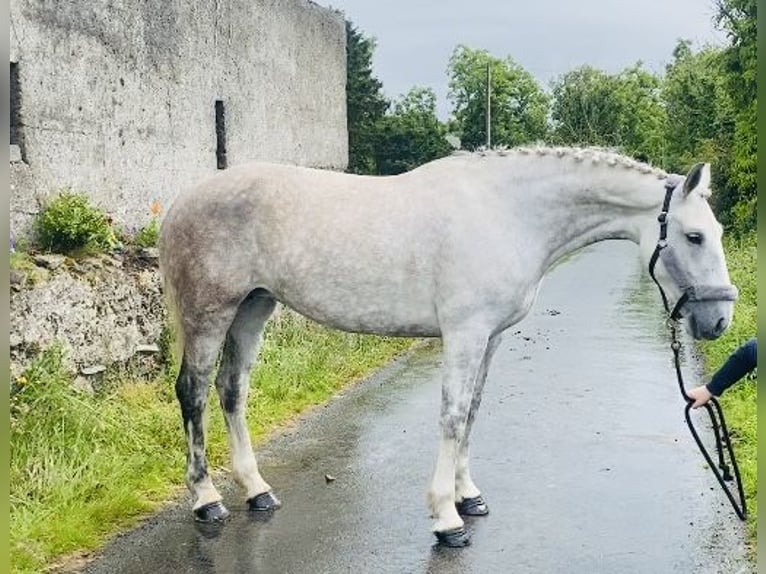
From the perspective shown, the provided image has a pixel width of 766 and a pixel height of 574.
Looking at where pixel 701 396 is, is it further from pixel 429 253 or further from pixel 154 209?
pixel 154 209

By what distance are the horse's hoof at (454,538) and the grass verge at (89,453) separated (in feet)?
5.53

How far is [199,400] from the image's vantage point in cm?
546

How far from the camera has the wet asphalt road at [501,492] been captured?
4.77 metres

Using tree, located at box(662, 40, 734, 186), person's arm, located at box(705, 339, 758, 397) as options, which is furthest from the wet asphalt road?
tree, located at box(662, 40, 734, 186)

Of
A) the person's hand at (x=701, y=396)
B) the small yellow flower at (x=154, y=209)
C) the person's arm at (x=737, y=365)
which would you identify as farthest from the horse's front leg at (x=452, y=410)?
the small yellow flower at (x=154, y=209)

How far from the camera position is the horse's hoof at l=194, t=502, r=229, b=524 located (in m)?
5.31

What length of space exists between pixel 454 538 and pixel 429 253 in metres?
1.46

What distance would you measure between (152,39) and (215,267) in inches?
150

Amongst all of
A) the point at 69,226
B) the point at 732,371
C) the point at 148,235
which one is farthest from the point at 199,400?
the point at 148,235

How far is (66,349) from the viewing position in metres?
6.32

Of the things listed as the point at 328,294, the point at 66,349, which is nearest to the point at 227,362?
the point at 328,294

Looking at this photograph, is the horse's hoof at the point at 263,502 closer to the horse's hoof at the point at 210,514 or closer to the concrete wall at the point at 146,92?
the horse's hoof at the point at 210,514

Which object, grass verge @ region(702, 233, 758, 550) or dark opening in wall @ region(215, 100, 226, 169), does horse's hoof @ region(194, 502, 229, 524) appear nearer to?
grass verge @ region(702, 233, 758, 550)

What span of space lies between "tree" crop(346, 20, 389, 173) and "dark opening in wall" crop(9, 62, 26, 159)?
853 inches
